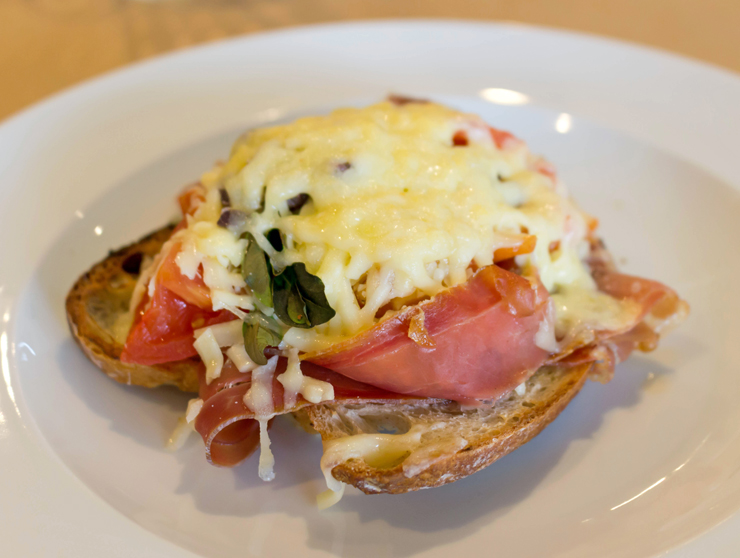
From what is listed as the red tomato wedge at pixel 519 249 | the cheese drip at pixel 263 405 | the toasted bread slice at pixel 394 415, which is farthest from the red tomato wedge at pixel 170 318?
the red tomato wedge at pixel 519 249

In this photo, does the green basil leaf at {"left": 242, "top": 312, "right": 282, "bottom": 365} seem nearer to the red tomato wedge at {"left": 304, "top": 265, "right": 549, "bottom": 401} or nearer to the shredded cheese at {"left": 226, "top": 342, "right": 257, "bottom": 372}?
the shredded cheese at {"left": 226, "top": 342, "right": 257, "bottom": 372}

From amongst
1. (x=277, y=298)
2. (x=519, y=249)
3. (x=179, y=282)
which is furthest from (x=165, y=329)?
(x=519, y=249)

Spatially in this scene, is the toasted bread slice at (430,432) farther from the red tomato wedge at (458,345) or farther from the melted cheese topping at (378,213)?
the melted cheese topping at (378,213)

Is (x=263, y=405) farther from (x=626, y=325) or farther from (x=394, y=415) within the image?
(x=626, y=325)

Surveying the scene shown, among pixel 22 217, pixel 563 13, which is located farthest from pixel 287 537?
pixel 563 13

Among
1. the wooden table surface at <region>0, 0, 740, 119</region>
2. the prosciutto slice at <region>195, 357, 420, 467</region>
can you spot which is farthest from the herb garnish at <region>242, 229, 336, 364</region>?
the wooden table surface at <region>0, 0, 740, 119</region>

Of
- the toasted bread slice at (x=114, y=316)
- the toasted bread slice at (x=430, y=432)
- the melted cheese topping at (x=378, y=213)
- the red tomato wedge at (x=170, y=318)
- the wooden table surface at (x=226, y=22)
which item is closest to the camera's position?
the toasted bread slice at (x=430, y=432)

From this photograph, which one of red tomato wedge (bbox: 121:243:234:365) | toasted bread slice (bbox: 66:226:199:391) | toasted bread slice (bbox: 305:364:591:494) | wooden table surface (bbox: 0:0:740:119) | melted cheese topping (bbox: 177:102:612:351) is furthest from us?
wooden table surface (bbox: 0:0:740:119)

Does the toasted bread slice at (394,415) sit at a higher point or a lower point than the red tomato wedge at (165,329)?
lower
